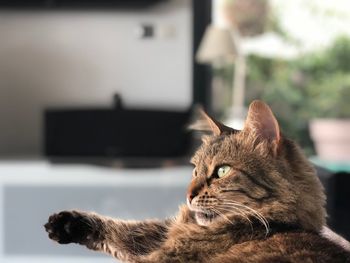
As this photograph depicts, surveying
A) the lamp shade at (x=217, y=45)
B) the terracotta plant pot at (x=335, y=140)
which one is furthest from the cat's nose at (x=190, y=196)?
the lamp shade at (x=217, y=45)

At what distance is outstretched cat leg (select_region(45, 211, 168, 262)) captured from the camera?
1.10 feet

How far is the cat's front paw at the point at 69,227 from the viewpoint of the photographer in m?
0.33

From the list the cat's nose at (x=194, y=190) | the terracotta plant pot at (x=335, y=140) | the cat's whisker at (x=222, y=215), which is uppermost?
the cat's nose at (x=194, y=190)

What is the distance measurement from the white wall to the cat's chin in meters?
3.34

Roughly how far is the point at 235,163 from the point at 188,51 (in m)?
3.35

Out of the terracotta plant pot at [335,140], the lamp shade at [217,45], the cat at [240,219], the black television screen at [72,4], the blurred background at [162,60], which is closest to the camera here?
the cat at [240,219]

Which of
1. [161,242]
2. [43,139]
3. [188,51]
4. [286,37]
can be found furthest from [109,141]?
[161,242]

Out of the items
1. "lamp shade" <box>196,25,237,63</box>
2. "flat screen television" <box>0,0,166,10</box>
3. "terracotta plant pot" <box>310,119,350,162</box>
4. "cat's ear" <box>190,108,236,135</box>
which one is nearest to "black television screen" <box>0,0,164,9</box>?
"flat screen television" <box>0,0,166,10</box>

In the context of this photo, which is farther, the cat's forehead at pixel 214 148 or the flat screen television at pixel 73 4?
the flat screen television at pixel 73 4

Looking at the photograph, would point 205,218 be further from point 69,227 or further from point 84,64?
point 84,64

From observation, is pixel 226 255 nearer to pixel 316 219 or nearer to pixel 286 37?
pixel 316 219

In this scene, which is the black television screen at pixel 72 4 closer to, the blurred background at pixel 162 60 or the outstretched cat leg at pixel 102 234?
the blurred background at pixel 162 60

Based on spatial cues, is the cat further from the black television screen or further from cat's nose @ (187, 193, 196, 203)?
the black television screen

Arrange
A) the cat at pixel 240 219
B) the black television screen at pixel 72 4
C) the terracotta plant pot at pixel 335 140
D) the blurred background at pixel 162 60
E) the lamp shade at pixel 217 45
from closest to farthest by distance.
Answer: the cat at pixel 240 219 → the terracotta plant pot at pixel 335 140 → the lamp shade at pixel 217 45 → the black television screen at pixel 72 4 → the blurred background at pixel 162 60
